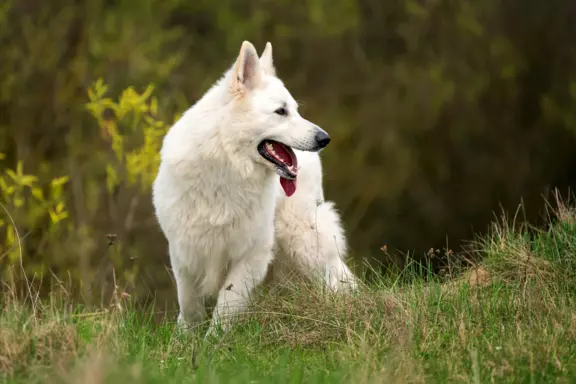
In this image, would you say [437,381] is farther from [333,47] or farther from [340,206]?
[333,47]

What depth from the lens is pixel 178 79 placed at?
10.7m

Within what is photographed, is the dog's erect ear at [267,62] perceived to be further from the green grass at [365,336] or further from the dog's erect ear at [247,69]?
the green grass at [365,336]

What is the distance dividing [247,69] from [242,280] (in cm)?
132

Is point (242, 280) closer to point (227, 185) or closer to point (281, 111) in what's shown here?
point (227, 185)

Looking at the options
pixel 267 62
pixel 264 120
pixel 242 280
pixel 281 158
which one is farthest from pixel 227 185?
pixel 267 62

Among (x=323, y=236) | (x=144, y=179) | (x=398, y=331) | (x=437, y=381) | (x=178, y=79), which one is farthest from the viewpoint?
(x=178, y=79)

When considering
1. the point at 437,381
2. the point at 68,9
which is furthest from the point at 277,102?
the point at 68,9

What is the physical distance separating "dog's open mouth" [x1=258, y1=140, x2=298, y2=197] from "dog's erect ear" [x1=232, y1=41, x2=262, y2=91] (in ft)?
1.23

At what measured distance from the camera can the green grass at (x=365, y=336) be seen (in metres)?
4.06

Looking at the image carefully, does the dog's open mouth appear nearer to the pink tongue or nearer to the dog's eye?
the pink tongue

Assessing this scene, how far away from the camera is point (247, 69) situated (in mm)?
5812

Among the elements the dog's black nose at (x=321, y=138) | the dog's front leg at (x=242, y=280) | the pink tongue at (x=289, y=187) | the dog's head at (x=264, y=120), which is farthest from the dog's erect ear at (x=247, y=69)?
the dog's front leg at (x=242, y=280)

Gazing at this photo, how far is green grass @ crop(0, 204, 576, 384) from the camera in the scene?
406cm

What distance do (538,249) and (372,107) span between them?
6.22 m
